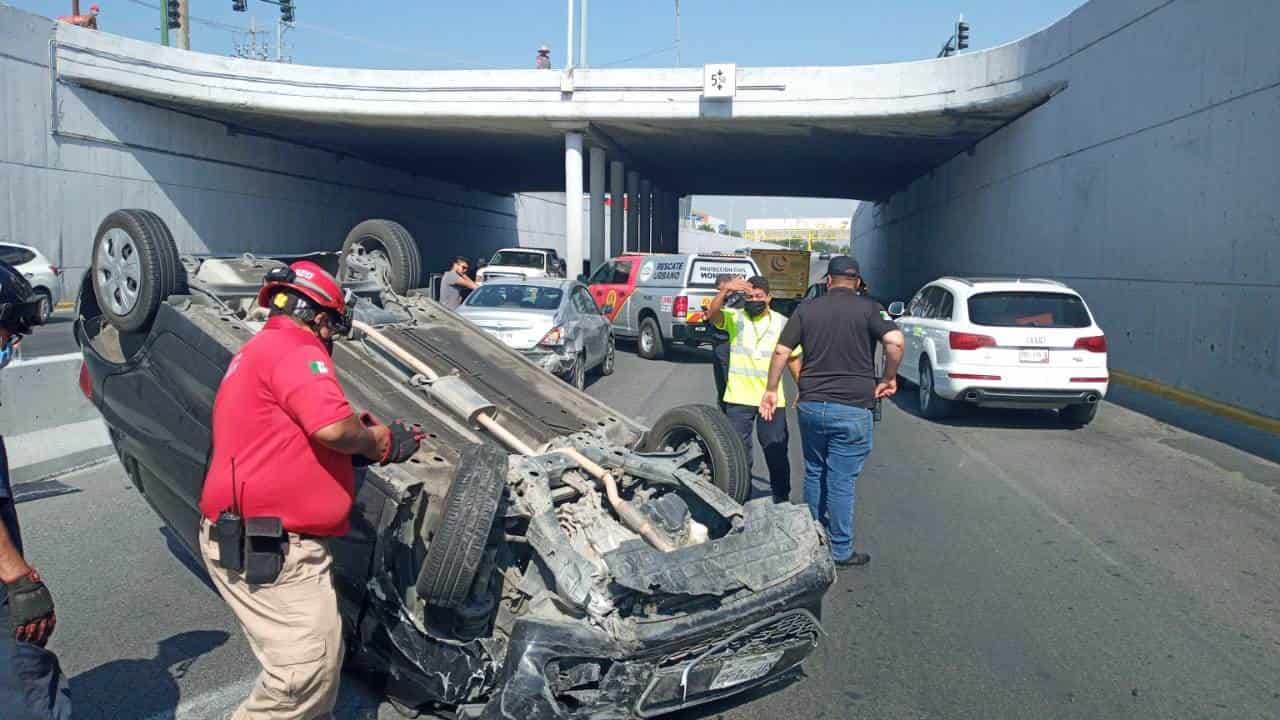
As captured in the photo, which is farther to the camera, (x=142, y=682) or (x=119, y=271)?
(x=119, y=271)

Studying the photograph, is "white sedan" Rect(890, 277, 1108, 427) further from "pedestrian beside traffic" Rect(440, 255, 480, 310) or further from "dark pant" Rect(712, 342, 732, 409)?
"pedestrian beside traffic" Rect(440, 255, 480, 310)

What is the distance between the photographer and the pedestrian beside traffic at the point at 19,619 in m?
2.24

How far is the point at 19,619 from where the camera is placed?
2402 millimetres

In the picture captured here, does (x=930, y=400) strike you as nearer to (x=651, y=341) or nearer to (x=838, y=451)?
(x=838, y=451)

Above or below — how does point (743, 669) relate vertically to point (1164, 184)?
below

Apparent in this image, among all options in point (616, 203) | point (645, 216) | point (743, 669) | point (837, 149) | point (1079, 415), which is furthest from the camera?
point (645, 216)

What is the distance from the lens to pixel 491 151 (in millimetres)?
31359

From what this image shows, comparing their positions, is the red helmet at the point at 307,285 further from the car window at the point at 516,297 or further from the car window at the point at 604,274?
the car window at the point at 604,274

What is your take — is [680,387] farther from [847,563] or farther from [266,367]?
[266,367]

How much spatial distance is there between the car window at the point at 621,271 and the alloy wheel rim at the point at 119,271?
12502mm

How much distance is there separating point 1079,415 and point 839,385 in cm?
685

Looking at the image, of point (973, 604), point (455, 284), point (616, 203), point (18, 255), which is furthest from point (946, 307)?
point (616, 203)

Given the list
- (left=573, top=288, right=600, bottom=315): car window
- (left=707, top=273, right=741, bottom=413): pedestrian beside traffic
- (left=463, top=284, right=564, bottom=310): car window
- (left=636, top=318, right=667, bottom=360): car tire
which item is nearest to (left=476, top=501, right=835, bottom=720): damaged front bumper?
(left=707, top=273, right=741, bottom=413): pedestrian beside traffic

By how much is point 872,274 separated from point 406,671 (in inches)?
1867
